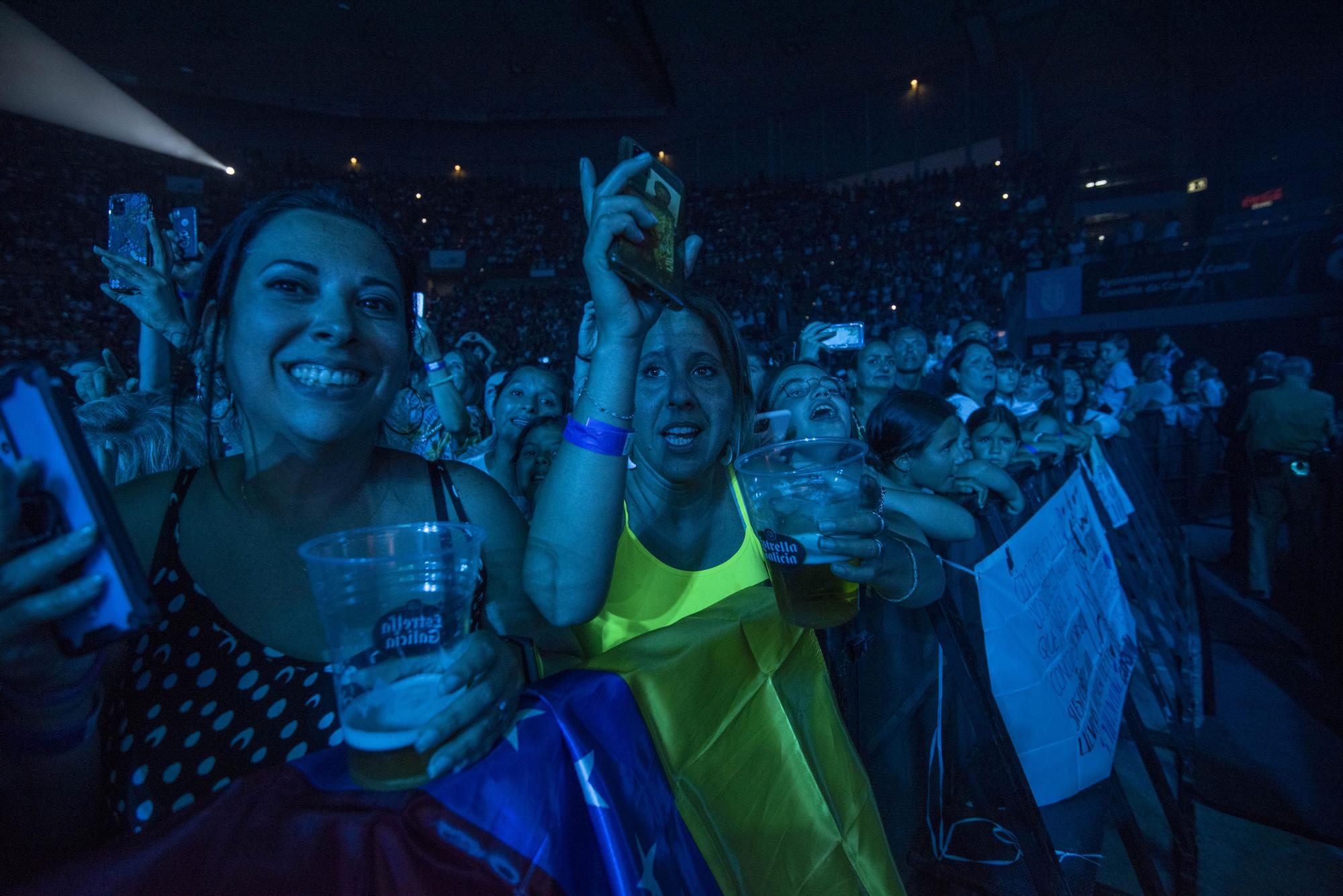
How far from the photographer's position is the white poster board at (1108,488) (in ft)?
13.4

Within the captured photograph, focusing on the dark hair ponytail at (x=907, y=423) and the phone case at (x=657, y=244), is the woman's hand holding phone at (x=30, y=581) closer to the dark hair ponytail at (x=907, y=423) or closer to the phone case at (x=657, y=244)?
the phone case at (x=657, y=244)

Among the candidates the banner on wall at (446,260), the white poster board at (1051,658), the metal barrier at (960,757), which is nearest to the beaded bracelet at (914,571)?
the metal barrier at (960,757)

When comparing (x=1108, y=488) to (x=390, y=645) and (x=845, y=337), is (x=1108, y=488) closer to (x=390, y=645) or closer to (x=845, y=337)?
(x=845, y=337)

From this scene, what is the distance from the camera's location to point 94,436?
1.75m

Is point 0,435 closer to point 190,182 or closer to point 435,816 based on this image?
point 435,816

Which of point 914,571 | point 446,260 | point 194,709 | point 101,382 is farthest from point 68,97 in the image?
point 914,571

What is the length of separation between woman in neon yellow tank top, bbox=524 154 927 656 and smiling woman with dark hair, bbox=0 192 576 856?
190mm

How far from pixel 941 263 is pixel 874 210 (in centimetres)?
461

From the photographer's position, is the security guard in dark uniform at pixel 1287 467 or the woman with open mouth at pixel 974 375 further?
the security guard in dark uniform at pixel 1287 467

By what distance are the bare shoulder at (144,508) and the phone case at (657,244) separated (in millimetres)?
922

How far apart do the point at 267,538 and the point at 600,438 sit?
26.1 inches

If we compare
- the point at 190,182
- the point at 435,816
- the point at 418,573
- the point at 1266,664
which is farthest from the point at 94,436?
the point at 190,182

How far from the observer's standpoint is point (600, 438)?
1.14 meters

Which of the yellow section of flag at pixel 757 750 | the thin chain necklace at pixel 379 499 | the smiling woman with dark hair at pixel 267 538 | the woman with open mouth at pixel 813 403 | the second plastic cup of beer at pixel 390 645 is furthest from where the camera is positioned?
the woman with open mouth at pixel 813 403
